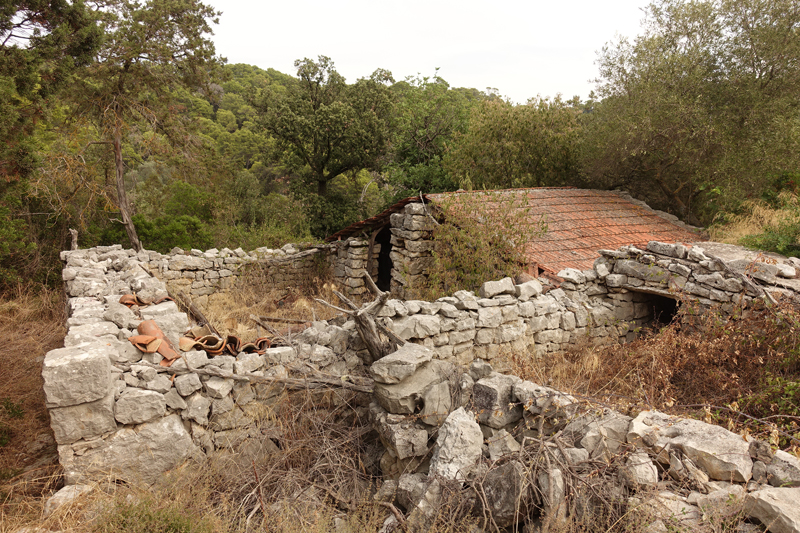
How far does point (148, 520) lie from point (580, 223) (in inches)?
363

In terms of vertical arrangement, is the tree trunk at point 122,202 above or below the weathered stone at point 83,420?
above

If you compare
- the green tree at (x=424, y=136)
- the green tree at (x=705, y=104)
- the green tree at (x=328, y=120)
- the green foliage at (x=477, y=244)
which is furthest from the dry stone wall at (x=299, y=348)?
the green tree at (x=328, y=120)

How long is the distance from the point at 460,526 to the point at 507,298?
328 centimetres

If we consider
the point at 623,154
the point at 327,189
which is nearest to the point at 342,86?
the point at 327,189

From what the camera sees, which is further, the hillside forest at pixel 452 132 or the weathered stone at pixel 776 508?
the hillside forest at pixel 452 132

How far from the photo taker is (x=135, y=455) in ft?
12.0

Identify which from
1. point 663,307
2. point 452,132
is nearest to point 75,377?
point 663,307

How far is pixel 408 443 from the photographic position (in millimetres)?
3600

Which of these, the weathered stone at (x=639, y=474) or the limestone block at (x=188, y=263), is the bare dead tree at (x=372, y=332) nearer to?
the weathered stone at (x=639, y=474)

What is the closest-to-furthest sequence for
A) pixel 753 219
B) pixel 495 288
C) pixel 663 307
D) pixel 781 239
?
pixel 495 288, pixel 781 239, pixel 663 307, pixel 753 219

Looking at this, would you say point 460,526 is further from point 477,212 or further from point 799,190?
point 799,190

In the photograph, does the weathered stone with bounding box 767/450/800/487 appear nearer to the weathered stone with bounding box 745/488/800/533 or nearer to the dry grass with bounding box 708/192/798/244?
the weathered stone with bounding box 745/488/800/533

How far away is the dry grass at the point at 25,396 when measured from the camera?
3705 millimetres

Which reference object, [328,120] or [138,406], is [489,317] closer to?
[138,406]
